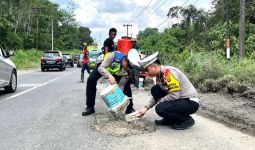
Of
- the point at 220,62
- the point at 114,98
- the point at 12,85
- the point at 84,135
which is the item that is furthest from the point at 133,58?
the point at 220,62

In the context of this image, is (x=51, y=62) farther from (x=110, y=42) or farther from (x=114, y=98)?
(x=114, y=98)

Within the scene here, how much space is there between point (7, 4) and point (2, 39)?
68.1 ft

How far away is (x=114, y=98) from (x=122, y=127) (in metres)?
0.52

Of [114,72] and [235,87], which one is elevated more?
[114,72]

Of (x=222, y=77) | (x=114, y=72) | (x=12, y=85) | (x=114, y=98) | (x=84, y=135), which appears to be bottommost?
(x=84, y=135)

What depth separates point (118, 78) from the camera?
7.81 m

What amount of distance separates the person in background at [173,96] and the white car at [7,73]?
22.4 ft

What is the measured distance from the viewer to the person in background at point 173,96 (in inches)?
245

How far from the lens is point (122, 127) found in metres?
6.60

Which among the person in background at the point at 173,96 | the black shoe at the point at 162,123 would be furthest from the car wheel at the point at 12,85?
the person in background at the point at 173,96

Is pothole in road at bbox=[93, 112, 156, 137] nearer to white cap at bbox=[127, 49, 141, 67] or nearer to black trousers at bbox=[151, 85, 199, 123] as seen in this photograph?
black trousers at bbox=[151, 85, 199, 123]

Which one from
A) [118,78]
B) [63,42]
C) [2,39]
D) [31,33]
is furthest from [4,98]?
[63,42]

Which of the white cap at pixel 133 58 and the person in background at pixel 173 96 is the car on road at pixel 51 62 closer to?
the white cap at pixel 133 58

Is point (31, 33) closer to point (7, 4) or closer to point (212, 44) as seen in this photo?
point (7, 4)
